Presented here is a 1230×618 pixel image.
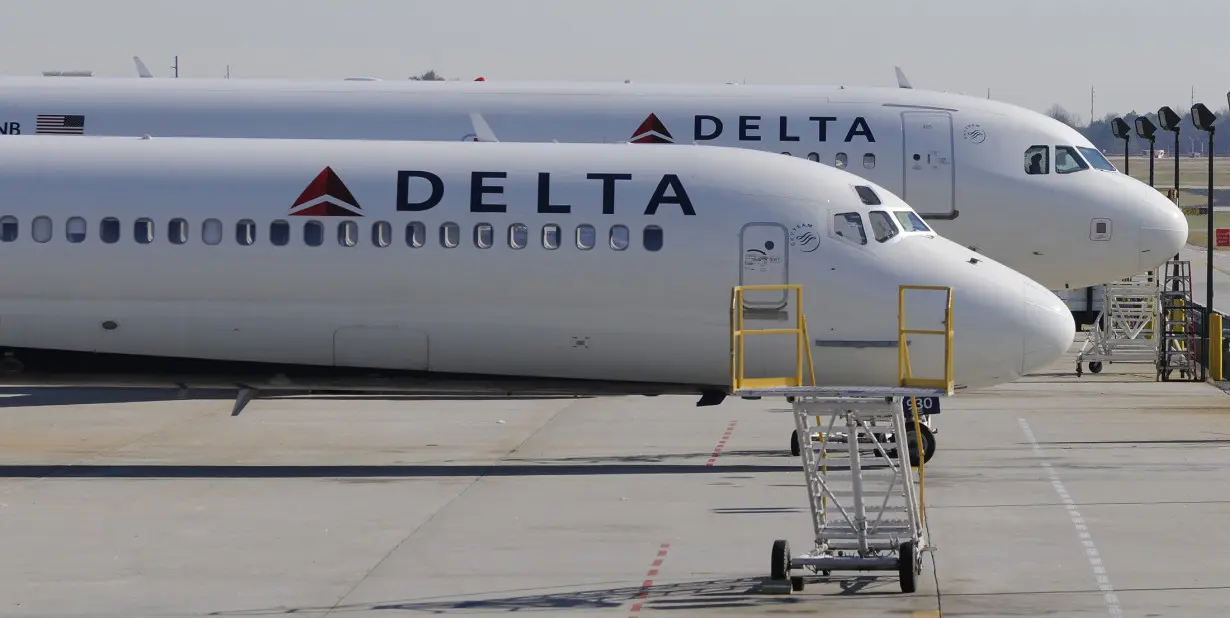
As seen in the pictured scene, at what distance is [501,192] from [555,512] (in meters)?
5.23

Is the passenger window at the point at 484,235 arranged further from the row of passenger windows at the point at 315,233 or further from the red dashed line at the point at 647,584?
the red dashed line at the point at 647,584

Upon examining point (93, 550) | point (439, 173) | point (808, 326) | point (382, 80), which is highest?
point (382, 80)

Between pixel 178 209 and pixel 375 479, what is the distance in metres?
4.35

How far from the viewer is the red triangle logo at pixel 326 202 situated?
2433 centimetres

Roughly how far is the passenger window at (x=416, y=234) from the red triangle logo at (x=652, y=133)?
24.9 ft

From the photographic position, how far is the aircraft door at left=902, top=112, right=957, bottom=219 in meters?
31.2

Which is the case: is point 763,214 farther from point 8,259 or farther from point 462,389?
point 8,259

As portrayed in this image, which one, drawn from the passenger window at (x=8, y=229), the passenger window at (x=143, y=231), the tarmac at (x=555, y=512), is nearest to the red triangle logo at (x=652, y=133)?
the tarmac at (x=555, y=512)

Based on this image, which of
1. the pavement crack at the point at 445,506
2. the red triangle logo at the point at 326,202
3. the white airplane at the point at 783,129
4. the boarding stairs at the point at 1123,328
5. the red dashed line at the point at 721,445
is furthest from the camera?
the boarding stairs at the point at 1123,328

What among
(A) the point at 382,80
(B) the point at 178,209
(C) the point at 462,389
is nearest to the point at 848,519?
(C) the point at 462,389

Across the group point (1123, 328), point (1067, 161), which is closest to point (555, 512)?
point (1067, 161)

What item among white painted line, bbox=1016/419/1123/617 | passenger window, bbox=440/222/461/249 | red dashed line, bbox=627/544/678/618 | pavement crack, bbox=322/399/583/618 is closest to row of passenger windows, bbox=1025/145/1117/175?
white painted line, bbox=1016/419/1123/617

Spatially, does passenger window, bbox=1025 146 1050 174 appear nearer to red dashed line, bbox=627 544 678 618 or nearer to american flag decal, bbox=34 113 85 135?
red dashed line, bbox=627 544 678 618

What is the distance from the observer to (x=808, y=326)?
2391 cm
